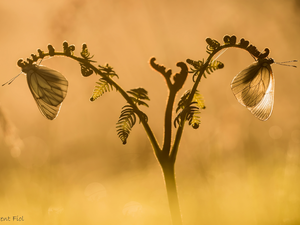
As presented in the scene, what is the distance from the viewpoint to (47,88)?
146 cm

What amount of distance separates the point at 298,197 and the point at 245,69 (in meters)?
1.61

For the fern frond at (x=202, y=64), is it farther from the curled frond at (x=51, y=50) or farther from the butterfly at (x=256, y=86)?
the curled frond at (x=51, y=50)

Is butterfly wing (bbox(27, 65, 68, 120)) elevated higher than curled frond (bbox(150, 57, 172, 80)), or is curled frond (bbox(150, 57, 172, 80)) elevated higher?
curled frond (bbox(150, 57, 172, 80))

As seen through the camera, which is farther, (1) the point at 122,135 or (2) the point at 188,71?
(2) the point at 188,71

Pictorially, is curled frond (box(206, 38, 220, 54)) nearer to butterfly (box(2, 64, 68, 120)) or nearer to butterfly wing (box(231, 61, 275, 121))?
butterfly wing (box(231, 61, 275, 121))

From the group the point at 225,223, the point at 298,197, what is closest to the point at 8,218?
the point at 225,223

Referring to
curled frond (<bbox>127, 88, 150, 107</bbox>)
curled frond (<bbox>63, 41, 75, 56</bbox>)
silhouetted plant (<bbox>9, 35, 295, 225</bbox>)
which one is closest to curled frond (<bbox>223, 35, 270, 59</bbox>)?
silhouetted plant (<bbox>9, 35, 295, 225</bbox>)

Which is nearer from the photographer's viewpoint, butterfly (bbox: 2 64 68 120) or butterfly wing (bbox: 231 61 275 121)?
butterfly (bbox: 2 64 68 120)

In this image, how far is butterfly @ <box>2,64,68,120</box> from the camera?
146 centimetres

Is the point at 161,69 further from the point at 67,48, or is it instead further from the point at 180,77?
the point at 67,48

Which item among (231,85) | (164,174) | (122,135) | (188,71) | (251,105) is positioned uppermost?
(188,71)

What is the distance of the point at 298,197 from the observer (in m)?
2.29

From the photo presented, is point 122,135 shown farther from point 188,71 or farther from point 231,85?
point 231,85

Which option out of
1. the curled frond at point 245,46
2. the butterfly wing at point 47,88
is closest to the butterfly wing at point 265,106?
the curled frond at point 245,46
